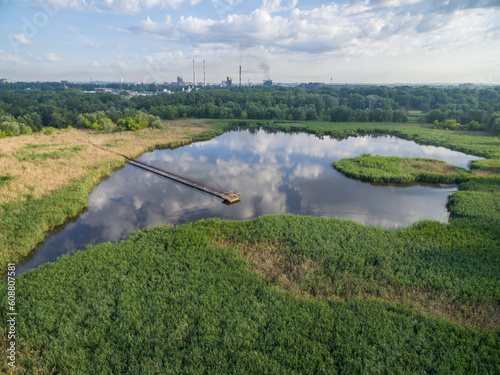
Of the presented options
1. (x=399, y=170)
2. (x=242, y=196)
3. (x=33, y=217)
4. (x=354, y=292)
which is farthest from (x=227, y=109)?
(x=354, y=292)

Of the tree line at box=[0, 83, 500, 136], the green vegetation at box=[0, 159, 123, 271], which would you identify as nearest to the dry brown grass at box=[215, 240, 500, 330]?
the green vegetation at box=[0, 159, 123, 271]

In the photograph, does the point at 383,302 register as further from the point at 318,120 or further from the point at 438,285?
the point at 318,120

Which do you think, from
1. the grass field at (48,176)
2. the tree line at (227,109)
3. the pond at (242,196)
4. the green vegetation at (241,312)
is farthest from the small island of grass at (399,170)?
the tree line at (227,109)

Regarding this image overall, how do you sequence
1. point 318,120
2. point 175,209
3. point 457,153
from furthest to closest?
point 318,120, point 457,153, point 175,209

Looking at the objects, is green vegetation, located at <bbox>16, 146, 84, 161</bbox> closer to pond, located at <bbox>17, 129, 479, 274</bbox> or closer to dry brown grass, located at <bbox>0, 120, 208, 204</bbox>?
dry brown grass, located at <bbox>0, 120, 208, 204</bbox>

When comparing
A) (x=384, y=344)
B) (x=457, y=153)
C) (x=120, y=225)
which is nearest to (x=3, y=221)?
(x=120, y=225)

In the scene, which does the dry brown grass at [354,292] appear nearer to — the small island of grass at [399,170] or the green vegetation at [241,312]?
the green vegetation at [241,312]

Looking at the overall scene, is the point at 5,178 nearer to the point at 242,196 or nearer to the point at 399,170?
the point at 242,196
